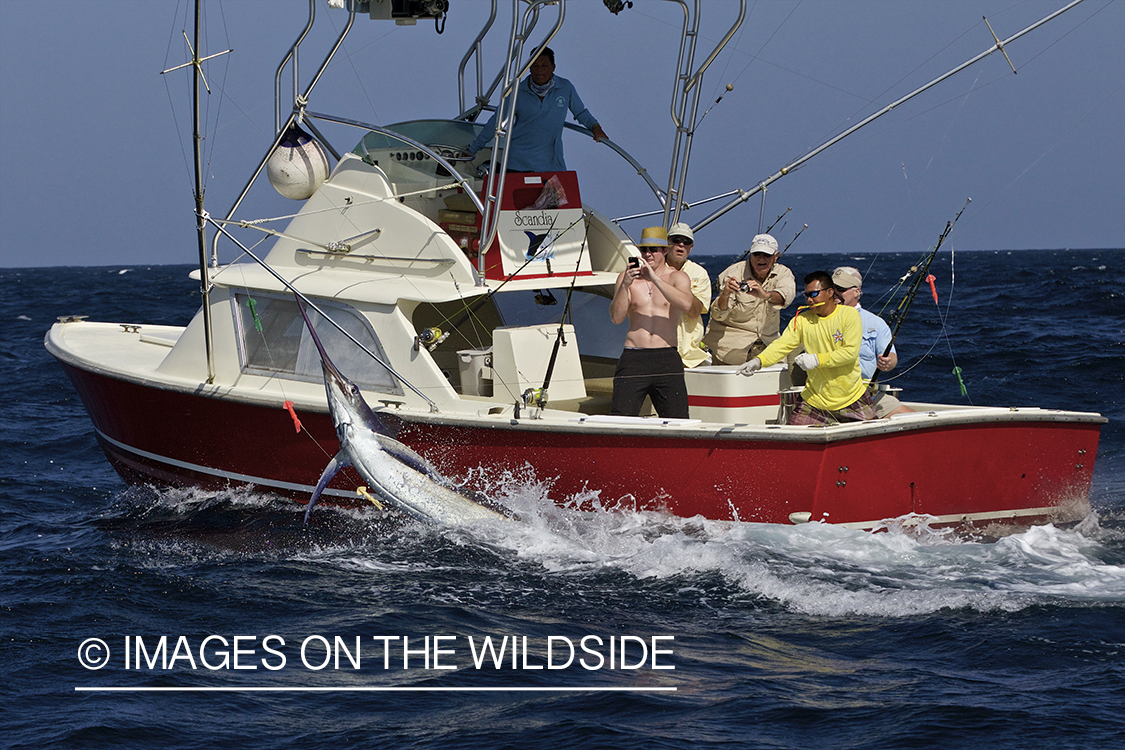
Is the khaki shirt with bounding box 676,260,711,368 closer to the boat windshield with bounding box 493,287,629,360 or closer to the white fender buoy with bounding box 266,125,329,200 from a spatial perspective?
the boat windshield with bounding box 493,287,629,360

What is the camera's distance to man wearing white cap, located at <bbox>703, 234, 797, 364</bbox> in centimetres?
748

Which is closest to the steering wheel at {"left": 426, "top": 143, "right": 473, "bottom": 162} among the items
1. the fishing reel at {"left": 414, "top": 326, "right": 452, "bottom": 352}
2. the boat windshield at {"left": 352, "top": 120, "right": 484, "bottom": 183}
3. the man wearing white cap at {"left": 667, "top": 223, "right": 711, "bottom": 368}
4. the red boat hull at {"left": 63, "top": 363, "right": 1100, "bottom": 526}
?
the boat windshield at {"left": 352, "top": 120, "right": 484, "bottom": 183}

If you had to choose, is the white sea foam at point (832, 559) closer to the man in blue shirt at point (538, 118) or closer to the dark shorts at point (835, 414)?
the dark shorts at point (835, 414)

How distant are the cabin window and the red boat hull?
0.42 m

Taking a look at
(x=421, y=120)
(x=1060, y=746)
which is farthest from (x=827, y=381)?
(x=421, y=120)

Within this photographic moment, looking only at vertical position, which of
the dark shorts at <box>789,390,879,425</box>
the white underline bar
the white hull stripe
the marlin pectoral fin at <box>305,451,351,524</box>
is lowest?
the white underline bar

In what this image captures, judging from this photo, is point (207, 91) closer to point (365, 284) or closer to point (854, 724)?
point (365, 284)

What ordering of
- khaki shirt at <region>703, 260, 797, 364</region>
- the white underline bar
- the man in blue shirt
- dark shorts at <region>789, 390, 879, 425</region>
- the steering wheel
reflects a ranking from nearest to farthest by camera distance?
the white underline bar → dark shorts at <region>789, 390, 879, 425</region> → khaki shirt at <region>703, 260, 797, 364</region> → the man in blue shirt → the steering wheel

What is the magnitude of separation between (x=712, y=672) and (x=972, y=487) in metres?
2.39

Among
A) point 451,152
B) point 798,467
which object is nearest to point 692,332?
point 798,467

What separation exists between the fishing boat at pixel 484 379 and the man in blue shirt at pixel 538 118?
294 millimetres

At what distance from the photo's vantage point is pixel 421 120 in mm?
9008

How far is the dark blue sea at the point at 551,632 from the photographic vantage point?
4844 mm

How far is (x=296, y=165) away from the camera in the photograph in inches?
325
